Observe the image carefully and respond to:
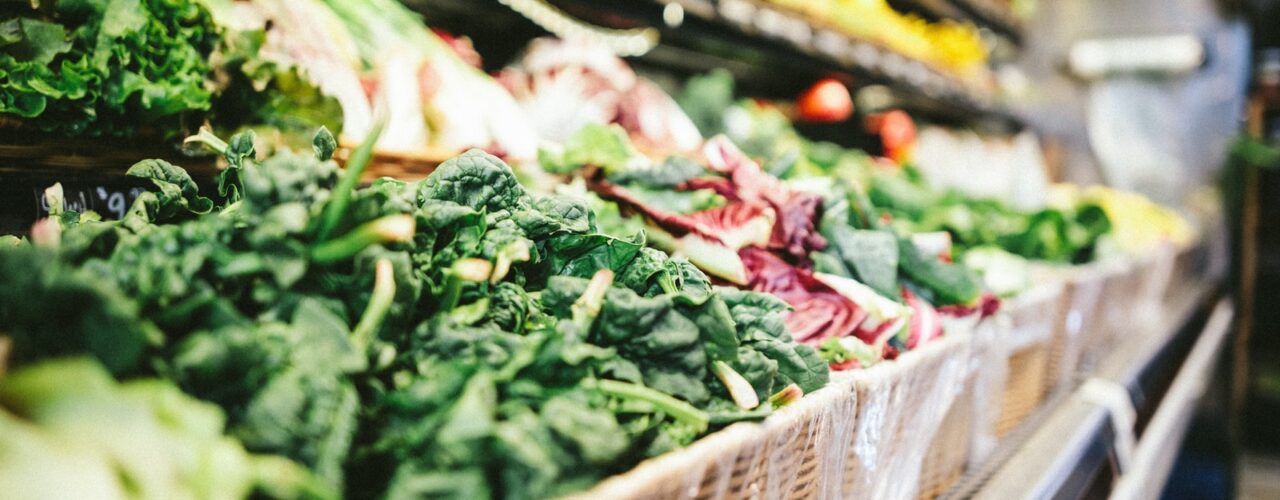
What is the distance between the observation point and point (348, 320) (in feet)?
2.53

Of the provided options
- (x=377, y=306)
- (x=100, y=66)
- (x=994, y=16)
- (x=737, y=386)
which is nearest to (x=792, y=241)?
(x=737, y=386)

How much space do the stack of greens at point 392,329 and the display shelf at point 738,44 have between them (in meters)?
1.41

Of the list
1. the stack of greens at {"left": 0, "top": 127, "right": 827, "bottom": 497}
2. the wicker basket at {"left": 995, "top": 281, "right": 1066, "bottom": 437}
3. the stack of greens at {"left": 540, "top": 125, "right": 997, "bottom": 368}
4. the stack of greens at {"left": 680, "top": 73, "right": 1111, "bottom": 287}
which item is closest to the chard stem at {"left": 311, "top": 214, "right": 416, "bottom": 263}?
the stack of greens at {"left": 0, "top": 127, "right": 827, "bottom": 497}

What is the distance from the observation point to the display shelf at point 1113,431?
146 cm

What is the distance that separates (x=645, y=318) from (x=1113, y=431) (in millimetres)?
1469

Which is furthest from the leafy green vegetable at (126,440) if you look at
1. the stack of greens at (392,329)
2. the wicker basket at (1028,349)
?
the wicker basket at (1028,349)

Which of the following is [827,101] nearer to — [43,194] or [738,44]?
[738,44]

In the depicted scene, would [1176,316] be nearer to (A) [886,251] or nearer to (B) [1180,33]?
(A) [886,251]

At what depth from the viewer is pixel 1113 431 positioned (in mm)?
1827

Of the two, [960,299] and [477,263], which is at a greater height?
[477,263]

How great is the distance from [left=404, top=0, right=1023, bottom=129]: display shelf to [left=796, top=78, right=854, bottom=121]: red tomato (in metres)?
0.07

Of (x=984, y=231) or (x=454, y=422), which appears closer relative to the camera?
(x=454, y=422)

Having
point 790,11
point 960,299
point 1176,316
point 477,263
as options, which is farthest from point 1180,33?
point 477,263

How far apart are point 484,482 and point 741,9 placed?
239cm
